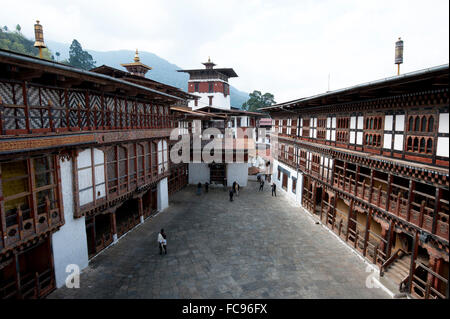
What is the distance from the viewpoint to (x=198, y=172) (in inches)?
1342

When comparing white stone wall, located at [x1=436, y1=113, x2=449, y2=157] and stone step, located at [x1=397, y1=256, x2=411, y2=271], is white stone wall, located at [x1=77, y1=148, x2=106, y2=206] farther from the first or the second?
stone step, located at [x1=397, y1=256, x2=411, y2=271]

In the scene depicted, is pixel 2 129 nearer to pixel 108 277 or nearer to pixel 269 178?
pixel 108 277

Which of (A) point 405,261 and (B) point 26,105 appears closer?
(B) point 26,105

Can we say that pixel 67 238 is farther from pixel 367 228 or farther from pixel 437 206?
pixel 437 206

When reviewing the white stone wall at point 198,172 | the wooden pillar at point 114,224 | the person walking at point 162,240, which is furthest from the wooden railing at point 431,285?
the white stone wall at point 198,172

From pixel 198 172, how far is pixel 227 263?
1982 centimetres

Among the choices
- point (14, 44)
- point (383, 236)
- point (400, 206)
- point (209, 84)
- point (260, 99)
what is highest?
point (14, 44)

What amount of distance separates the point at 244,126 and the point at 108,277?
34.3 m

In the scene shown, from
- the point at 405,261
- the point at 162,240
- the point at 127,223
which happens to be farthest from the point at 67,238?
the point at 405,261

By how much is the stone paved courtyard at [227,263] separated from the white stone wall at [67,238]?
84cm

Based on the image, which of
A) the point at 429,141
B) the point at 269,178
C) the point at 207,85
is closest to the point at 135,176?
the point at 429,141

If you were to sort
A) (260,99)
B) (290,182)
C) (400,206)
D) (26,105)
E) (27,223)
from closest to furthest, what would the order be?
(26,105)
(27,223)
(400,206)
(290,182)
(260,99)

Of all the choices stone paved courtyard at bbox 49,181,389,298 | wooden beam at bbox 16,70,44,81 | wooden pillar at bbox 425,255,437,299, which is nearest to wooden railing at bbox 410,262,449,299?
wooden pillar at bbox 425,255,437,299

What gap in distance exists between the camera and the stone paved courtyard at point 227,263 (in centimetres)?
1255
